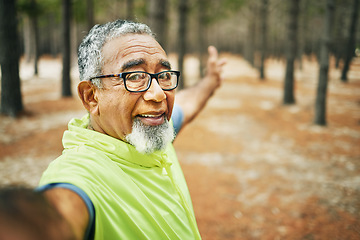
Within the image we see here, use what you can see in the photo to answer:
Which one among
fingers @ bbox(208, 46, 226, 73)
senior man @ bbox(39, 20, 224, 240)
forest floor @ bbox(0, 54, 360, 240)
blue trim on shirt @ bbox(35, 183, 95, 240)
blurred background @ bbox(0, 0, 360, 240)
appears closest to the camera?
blue trim on shirt @ bbox(35, 183, 95, 240)

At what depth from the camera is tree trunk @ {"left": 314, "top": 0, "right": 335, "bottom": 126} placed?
26.7 feet

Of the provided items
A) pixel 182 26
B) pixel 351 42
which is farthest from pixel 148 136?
pixel 351 42

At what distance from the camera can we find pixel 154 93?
4.90 ft

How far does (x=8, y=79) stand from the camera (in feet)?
28.6

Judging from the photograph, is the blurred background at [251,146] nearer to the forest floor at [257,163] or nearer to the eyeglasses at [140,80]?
the forest floor at [257,163]

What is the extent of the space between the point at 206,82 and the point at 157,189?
5.89 feet

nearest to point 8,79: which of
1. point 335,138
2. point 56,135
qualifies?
point 56,135

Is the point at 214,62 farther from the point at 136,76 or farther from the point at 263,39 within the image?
the point at 263,39

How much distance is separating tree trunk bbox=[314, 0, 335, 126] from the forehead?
28.2 feet

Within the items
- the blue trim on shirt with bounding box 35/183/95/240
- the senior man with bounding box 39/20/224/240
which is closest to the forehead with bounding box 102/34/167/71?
the senior man with bounding box 39/20/224/240

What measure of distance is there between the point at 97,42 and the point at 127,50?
0.65 ft

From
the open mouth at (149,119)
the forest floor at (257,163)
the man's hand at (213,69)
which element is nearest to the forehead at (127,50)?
the open mouth at (149,119)

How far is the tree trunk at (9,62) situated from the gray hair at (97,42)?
29.3 feet

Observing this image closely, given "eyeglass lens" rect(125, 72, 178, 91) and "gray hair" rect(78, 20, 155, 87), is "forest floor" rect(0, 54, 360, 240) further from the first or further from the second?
"gray hair" rect(78, 20, 155, 87)
